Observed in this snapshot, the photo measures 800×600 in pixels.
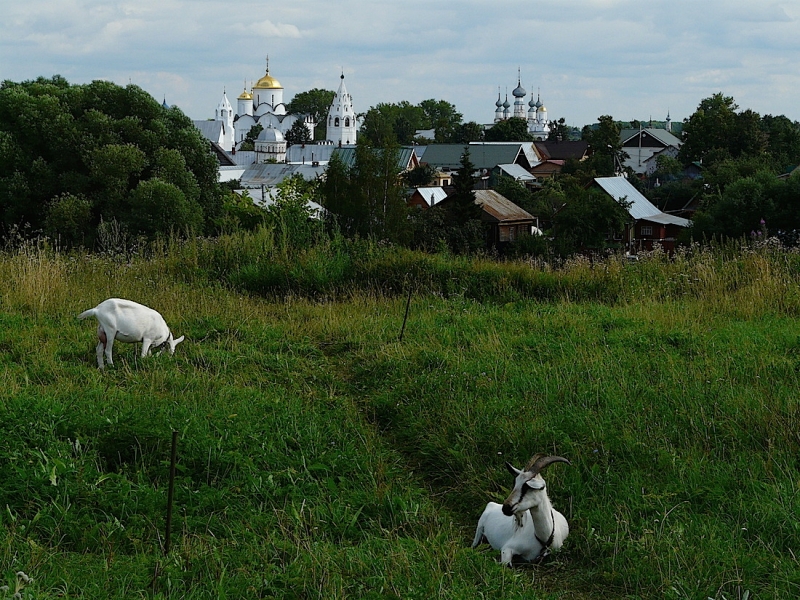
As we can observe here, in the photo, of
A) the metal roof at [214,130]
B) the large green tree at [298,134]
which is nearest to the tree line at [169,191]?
the large green tree at [298,134]

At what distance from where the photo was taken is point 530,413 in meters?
5.43

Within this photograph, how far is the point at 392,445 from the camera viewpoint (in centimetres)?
539

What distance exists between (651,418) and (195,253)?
6203mm

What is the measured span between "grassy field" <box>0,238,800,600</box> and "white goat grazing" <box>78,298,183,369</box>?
15cm

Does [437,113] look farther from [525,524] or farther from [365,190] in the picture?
[525,524]

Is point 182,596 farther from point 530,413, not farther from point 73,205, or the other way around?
point 73,205

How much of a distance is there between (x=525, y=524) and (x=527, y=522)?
0.05ft

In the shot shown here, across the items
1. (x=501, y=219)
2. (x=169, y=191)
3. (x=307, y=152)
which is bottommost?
(x=501, y=219)

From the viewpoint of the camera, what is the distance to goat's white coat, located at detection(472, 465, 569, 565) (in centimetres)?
396

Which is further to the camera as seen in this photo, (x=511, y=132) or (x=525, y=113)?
(x=525, y=113)

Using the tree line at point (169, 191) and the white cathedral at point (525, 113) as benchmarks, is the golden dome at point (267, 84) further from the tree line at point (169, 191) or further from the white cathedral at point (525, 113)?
A: the tree line at point (169, 191)

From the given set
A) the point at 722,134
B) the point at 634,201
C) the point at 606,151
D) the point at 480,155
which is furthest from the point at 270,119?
the point at 634,201

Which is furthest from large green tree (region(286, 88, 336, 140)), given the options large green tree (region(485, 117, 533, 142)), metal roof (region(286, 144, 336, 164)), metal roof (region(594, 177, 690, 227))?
metal roof (region(594, 177, 690, 227))

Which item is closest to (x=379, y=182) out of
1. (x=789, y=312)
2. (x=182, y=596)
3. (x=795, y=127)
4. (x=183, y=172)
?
(x=183, y=172)
